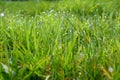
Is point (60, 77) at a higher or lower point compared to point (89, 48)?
lower

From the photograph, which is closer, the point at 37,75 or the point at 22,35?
the point at 37,75

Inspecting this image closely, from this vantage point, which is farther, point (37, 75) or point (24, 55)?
point (24, 55)

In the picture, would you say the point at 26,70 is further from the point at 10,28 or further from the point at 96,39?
the point at 10,28

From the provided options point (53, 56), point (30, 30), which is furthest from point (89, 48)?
point (30, 30)

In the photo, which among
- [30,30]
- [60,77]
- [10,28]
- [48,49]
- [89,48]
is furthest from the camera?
[10,28]

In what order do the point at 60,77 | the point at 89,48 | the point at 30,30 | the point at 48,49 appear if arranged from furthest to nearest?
the point at 30,30
the point at 48,49
the point at 89,48
the point at 60,77

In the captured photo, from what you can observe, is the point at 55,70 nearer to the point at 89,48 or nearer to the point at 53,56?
the point at 53,56

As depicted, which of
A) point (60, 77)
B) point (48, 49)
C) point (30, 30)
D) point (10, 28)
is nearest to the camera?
point (60, 77)

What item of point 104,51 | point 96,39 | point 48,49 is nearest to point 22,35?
point 48,49

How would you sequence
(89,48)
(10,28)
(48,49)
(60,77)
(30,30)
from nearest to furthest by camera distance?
(60,77) < (89,48) < (48,49) < (30,30) < (10,28)
